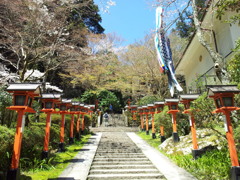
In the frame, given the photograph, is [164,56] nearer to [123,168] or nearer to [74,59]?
[74,59]

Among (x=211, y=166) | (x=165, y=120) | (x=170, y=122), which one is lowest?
(x=211, y=166)

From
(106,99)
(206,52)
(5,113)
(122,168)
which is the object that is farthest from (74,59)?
(106,99)

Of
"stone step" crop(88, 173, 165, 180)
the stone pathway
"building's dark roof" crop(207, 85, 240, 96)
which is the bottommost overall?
"stone step" crop(88, 173, 165, 180)

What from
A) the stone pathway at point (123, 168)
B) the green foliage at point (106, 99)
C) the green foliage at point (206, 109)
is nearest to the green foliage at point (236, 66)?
the green foliage at point (206, 109)

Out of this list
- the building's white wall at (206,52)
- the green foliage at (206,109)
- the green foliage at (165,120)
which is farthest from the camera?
the green foliage at (165,120)

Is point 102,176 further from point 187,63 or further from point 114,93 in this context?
point 114,93

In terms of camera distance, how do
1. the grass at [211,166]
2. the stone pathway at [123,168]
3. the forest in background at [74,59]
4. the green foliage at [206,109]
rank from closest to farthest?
the grass at [211,166] < the stone pathway at [123,168] < the green foliage at [206,109] < the forest in background at [74,59]

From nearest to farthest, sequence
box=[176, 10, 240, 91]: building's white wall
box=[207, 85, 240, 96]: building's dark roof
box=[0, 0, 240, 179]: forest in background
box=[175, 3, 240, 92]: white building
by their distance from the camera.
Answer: box=[207, 85, 240, 96]: building's dark roof → box=[0, 0, 240, 179]: forest in background → box=[175, 3, 240, 92]: white building → box=[176, 10, 240, 91]: building's white wall

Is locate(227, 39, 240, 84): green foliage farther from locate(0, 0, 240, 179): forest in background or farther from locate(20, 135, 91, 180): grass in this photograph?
locate(20, 135, 91, 180): grass

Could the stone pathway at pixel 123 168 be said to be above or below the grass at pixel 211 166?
below

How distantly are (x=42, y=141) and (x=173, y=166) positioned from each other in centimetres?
512

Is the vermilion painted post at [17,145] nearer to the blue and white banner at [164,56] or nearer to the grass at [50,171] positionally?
the grass at [50,171]

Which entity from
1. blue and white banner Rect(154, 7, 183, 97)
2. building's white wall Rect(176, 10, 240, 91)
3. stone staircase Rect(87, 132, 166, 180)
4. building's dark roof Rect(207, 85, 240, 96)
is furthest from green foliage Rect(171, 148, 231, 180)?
blue and white banner Rect(154, 7, 183, 97)

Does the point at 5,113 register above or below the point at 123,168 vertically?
above
